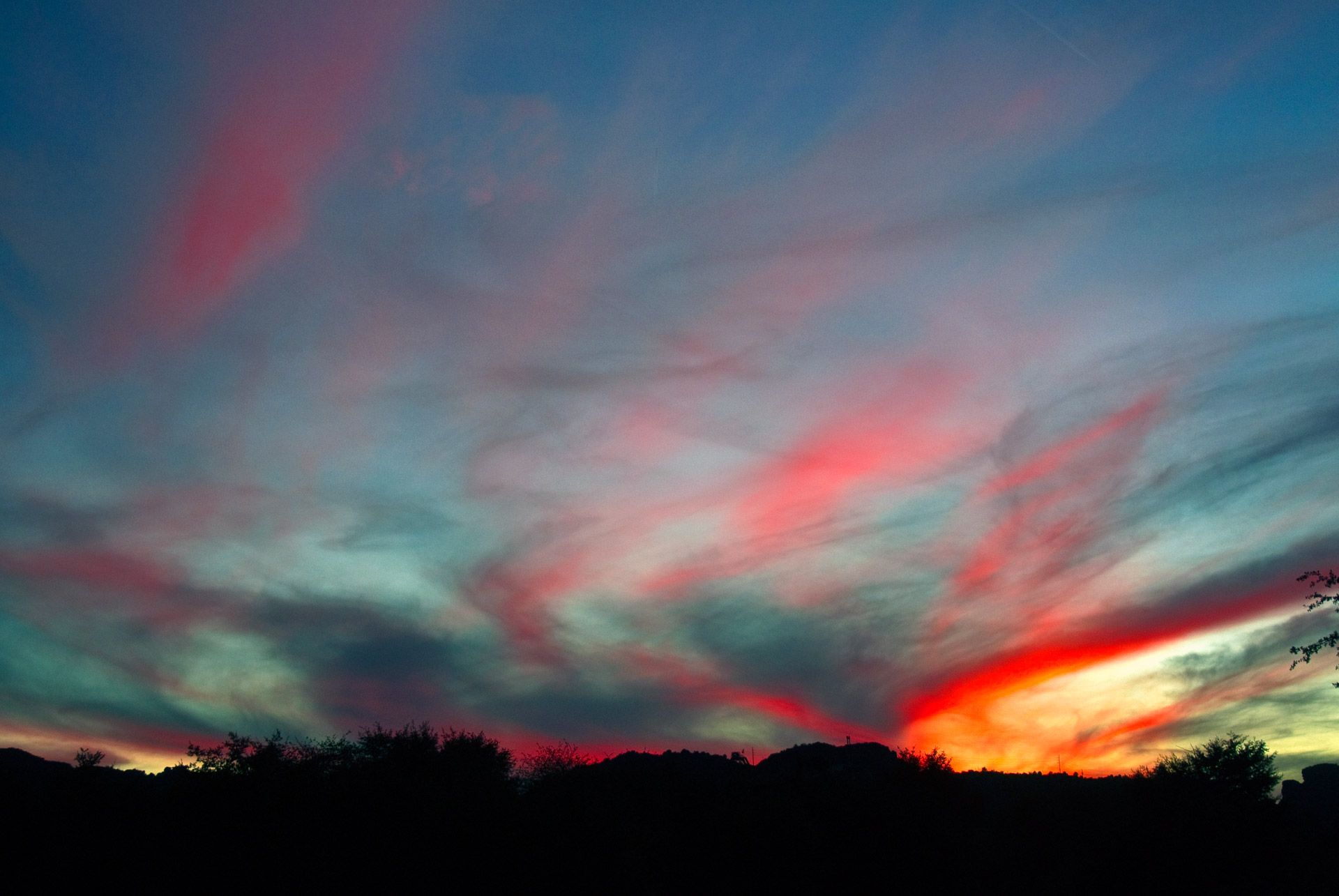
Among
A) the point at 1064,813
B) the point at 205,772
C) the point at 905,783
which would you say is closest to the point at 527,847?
the point at 205,772

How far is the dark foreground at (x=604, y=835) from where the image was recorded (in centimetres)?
3478

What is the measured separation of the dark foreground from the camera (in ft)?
114

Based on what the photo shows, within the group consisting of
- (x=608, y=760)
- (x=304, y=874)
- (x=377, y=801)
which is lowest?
(x=304, y=874)

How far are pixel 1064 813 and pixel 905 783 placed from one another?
16367 mm

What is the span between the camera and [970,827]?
46.2 m

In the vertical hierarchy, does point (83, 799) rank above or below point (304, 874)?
above

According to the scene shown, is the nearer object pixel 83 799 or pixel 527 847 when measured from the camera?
pixel 527 847

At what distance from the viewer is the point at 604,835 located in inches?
1444

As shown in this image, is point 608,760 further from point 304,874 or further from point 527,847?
point 304,874

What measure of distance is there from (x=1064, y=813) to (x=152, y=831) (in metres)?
52.2

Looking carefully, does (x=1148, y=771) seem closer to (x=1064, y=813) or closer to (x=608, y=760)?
(x=1064, y=813)

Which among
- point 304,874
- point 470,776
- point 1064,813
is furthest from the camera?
point 1064,813

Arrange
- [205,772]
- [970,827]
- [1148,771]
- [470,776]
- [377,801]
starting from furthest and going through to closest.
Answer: [1148,771]
[470,776]
[970,827]
[205,772]
[377,801]

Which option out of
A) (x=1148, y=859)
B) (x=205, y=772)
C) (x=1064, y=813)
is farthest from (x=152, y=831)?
(x=1064, y=813)
